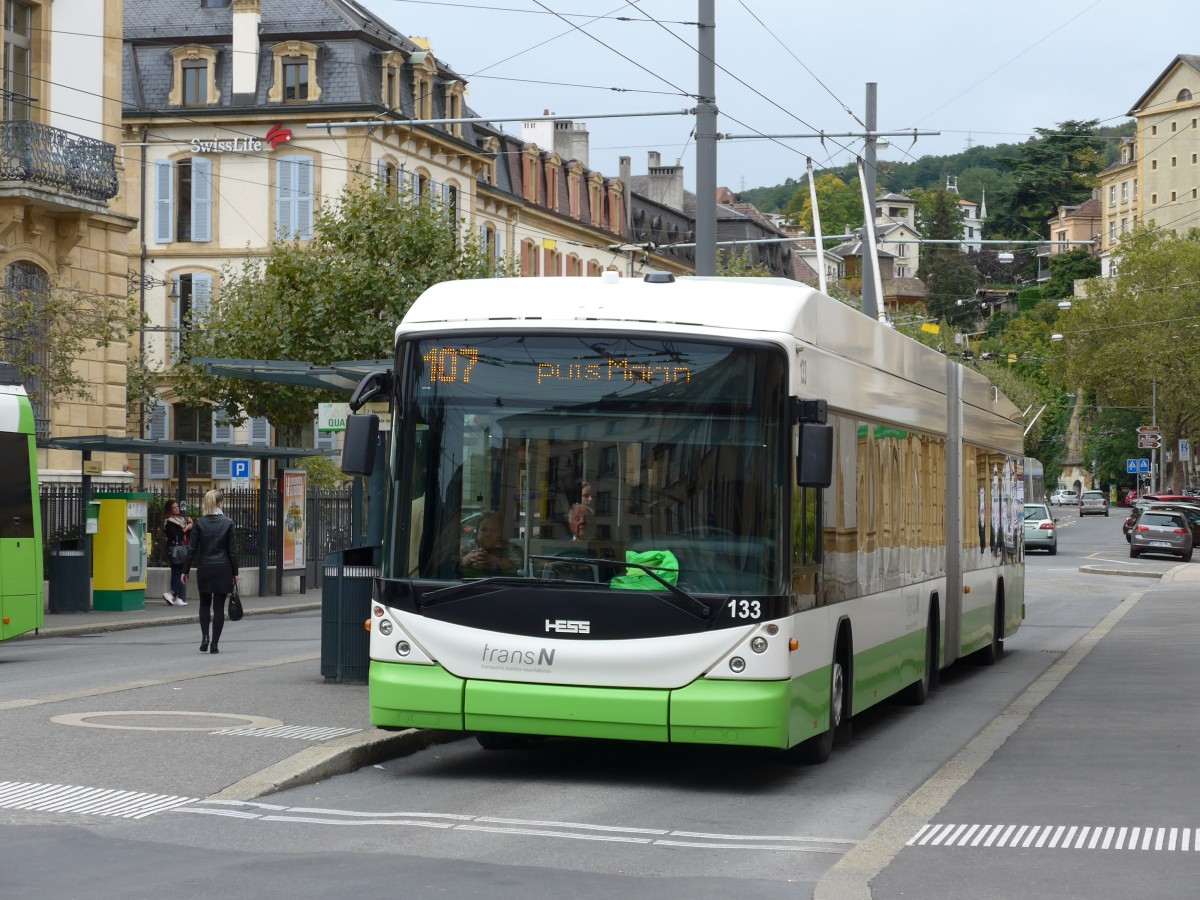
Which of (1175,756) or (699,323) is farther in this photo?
(1175,756)

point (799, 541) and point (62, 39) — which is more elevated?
point (62, 39)

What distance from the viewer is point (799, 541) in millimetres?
10531

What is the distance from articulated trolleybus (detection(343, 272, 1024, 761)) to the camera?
10164 millimetres

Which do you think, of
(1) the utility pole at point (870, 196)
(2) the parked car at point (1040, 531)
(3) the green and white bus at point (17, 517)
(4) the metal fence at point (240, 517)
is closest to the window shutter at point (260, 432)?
(4) the metal fence at point (240, 517)

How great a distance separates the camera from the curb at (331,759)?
32.0 ft

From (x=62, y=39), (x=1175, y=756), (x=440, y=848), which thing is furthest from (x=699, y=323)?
(x=62, y=39)

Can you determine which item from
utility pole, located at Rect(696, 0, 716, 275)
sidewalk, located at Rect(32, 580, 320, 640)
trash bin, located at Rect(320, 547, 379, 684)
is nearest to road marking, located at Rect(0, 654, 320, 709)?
trash bin, located at Rect(320, 547, 379, 684)

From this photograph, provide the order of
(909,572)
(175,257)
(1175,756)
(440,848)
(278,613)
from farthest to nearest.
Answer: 1. (175,257)
2. (278,613)
3. (909,572)
4. (1175,756)
5. (440,848)

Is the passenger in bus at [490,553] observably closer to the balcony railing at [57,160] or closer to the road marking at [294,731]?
the road marking at [294,731]

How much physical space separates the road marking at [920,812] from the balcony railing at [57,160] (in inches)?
→ 788

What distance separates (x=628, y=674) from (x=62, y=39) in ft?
84.3

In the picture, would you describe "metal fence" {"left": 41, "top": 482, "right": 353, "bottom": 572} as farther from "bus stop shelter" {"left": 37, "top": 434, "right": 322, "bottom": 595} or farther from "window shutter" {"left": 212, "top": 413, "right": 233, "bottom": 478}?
"window shutter" {"left": 212, "top": 413, "right": 233, "bottom": 478}

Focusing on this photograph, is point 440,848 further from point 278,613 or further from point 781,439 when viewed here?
point 278,613

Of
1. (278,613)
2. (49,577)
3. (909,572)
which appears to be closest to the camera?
(909,572)
